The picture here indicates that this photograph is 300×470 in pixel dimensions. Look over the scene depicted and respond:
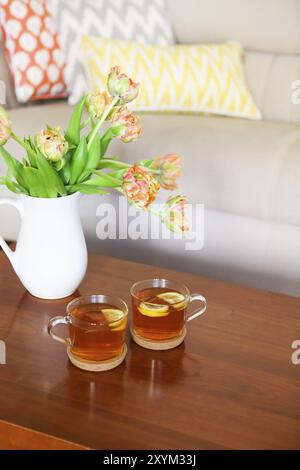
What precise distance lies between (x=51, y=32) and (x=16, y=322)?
129cm

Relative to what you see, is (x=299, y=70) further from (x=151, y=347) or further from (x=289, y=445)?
(x=289, y=445)

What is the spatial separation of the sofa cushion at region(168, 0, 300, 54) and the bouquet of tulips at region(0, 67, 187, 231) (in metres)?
1.28

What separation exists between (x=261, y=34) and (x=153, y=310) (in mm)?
1533

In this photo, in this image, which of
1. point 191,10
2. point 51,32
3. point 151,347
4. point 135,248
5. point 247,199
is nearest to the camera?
point 151,347

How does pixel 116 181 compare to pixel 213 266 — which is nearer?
pixel 116 181

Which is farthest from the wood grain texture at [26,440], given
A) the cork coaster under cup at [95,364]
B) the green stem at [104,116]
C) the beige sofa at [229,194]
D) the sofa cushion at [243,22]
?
the sofa cushion at [243,22]

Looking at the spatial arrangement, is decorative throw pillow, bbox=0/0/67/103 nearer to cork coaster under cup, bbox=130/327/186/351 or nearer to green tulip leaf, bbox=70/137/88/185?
green tulip leaf, bbox=70/137/88/185

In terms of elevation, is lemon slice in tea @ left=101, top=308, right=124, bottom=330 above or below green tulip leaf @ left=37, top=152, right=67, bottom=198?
below

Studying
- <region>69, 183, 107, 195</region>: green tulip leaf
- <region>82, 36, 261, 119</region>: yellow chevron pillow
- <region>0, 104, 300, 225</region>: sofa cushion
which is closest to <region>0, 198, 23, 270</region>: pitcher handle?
<region>69, 183, 107, 195</region>: green tulip leaf

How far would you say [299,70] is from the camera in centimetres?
217

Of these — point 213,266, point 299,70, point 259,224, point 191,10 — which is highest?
point 191,10

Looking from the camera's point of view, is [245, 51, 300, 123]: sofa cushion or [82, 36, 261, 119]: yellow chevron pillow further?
[245, 51, 300, 123]: sofa cushion

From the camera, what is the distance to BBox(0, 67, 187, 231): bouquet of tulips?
101 centimetres
